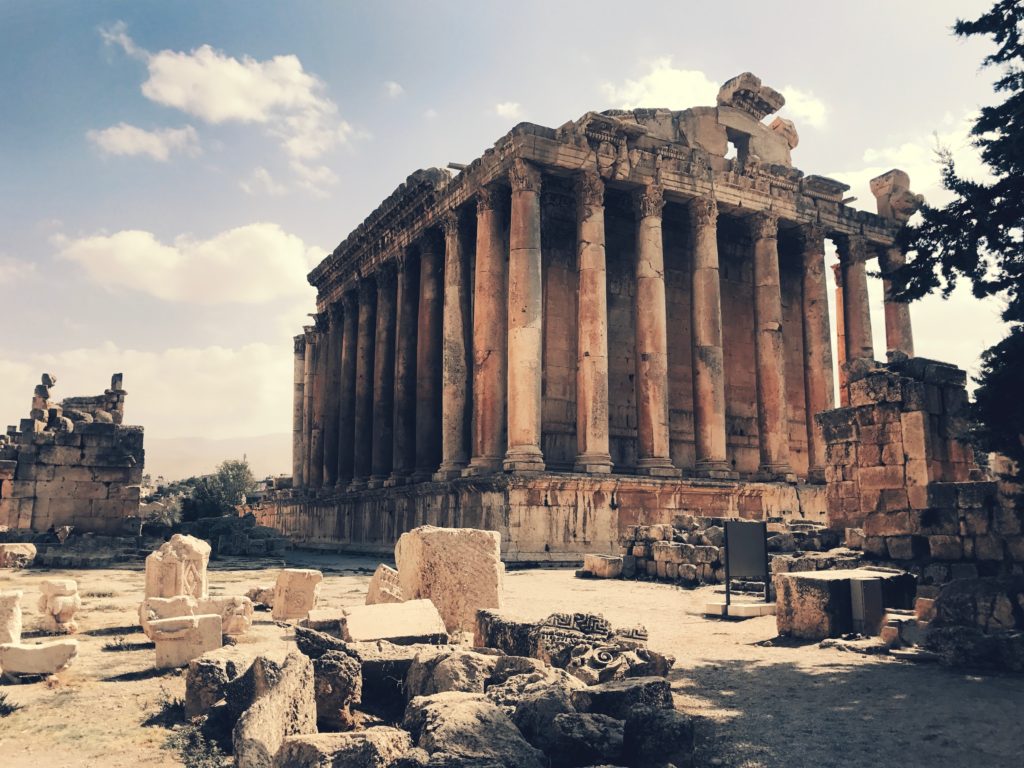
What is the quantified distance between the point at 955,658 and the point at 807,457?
65.8 feet

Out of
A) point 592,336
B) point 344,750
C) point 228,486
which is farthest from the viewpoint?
point 228,486

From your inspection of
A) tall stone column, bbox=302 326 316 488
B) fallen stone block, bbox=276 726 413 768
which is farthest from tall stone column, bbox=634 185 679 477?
tall stone column, bbox=302 326 316 488

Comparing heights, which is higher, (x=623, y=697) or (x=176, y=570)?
(x=176, y=570)

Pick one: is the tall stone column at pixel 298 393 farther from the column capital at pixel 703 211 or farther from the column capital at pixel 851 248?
the column capital at pixel 851 248

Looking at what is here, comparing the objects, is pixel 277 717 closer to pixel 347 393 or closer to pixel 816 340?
pixel 816 340

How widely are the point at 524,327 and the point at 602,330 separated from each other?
6.67ft

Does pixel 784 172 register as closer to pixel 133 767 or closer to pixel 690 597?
pixel 690 597

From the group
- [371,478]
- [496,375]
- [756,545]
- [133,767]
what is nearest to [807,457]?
[496,375]

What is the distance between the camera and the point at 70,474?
1852cm

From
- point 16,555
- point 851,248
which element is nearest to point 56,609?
Answer: point 16,555

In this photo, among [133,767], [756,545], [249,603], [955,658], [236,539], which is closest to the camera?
[133,767]

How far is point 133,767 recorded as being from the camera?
4320 mm

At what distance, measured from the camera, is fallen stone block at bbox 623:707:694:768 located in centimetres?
440

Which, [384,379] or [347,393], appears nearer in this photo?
[384,379]
